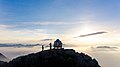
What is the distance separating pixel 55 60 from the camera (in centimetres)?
17162

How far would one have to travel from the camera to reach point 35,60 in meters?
176

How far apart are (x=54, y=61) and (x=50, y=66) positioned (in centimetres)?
423

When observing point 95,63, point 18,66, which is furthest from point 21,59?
point 95,63

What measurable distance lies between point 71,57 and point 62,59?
26.6 feet

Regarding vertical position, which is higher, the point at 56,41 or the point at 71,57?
the point at 56,41

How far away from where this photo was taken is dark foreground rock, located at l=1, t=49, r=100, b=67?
171m

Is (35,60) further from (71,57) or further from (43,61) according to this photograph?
(71,57)

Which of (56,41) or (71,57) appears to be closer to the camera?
(71,57)

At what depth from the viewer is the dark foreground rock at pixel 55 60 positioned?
6737 inches

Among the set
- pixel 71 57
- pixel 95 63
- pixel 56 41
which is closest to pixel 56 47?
pixel 56 41

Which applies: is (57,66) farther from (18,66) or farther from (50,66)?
(18,66)

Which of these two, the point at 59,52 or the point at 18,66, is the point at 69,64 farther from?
the point at 18,66

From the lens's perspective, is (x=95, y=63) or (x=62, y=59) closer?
(x=62, y=59)

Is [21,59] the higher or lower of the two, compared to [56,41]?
lower
